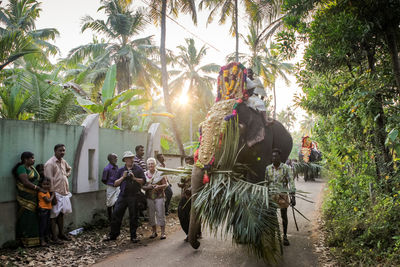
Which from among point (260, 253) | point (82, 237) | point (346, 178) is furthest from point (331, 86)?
point (82, 237)

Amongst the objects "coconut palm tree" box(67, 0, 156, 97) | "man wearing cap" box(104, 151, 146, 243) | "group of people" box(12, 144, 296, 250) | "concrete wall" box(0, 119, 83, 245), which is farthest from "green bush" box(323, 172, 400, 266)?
"coconut palm tree" box(67, 0, 156, 97)

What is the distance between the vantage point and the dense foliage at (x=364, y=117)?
4066mm

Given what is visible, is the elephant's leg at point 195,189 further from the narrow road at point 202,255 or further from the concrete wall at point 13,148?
the concrete wall at point 13,148

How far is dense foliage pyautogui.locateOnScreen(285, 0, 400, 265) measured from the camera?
13.3 feet

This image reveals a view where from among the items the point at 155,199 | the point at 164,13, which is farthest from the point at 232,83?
the point at 164,13

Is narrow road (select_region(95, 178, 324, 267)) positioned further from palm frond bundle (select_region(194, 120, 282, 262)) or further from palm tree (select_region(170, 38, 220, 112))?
palm tree (select_region(170, 38, 220, 112))

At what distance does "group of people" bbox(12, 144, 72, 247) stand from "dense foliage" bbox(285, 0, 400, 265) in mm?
4826

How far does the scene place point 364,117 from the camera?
14.8 feet

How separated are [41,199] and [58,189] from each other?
38cm

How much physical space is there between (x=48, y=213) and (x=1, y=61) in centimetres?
323

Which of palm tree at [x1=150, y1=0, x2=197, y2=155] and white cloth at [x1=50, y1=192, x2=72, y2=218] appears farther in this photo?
palm tree at [x1=150, y1=0, x2=197, y2=155]

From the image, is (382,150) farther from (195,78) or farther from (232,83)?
(195,78)

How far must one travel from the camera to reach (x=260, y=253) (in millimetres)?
3725

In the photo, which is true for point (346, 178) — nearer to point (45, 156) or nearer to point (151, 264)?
point (151, 264)
